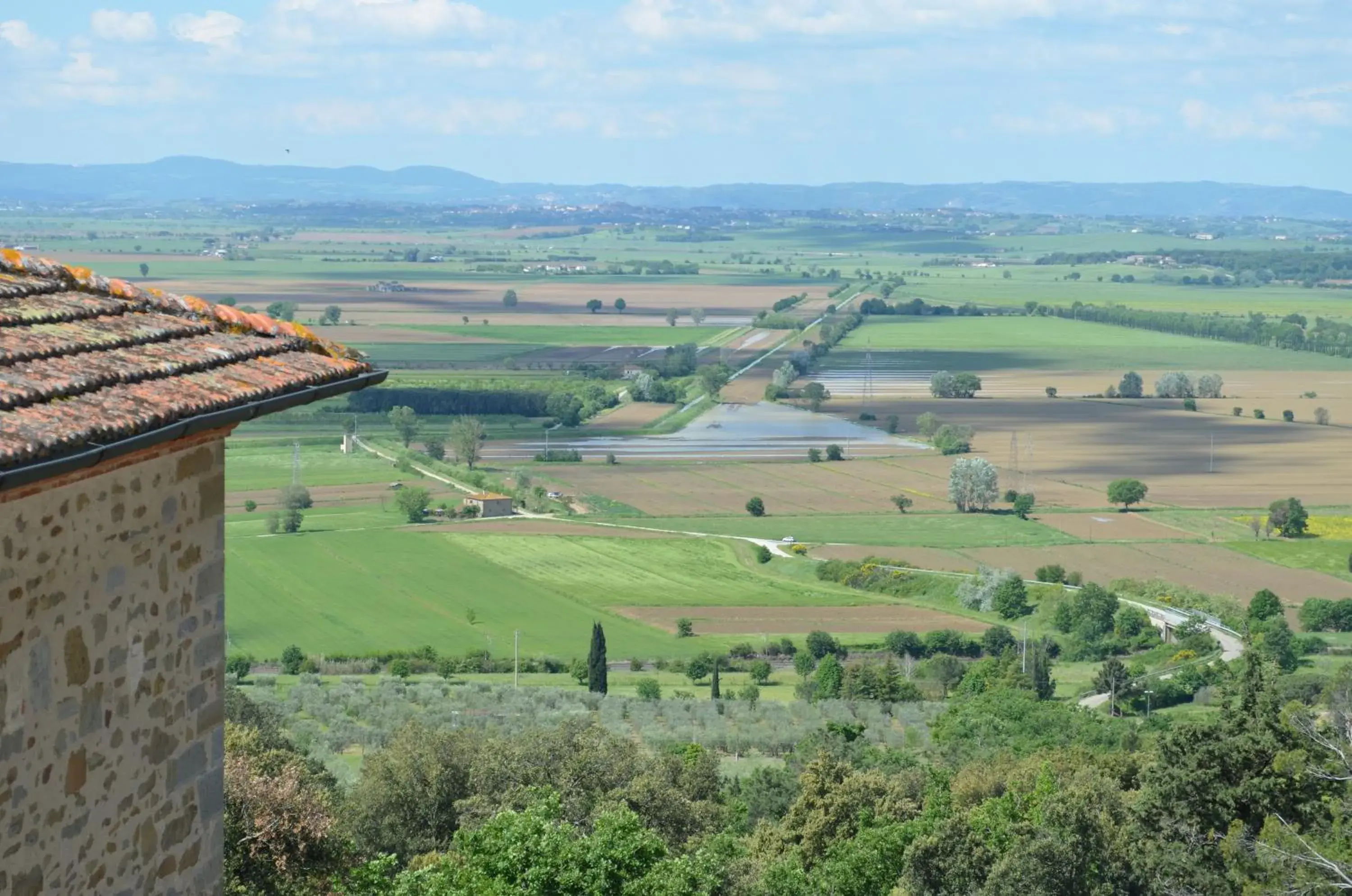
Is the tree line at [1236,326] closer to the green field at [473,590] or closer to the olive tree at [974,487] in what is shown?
the olive tree at [974,487]

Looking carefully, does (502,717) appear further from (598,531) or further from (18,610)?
(18,610)

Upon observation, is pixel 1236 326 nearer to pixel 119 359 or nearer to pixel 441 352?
pixel 441 352

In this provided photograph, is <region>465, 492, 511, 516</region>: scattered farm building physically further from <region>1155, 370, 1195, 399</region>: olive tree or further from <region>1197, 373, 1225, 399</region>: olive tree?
<region>1197, 373, 1225, 399</region>: olive tree

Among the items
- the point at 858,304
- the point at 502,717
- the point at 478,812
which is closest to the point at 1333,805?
the point at 478,812

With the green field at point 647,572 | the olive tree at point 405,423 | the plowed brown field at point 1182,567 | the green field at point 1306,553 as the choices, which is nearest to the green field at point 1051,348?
the olive tree at point 405,423

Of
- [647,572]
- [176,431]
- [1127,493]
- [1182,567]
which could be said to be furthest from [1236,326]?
[176,431]
